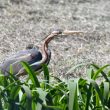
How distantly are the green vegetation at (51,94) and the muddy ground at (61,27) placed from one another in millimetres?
2407

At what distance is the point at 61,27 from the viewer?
31.2 feet

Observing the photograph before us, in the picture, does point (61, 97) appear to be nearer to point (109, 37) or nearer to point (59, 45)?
point (59, 45)

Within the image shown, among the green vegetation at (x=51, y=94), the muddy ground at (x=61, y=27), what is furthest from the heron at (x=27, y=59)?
the green vegetation at (x=51, y=94)

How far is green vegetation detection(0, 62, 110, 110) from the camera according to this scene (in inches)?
159

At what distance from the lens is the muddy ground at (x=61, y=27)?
7.90m

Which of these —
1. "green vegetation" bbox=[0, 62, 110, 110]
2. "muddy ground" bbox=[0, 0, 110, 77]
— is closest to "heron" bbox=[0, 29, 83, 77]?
"muddy ground" bbox=[0, 0, 110, 77]

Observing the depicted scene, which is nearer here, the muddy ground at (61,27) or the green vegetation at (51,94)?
the green vegetation at (51,94)

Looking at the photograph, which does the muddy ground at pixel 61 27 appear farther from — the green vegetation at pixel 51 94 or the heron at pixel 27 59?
the green vegetation at pixel 51 94

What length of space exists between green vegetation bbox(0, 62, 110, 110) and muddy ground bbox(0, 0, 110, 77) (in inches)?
94.8

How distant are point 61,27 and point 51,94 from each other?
5093mm

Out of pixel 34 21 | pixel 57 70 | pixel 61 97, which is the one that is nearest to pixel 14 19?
pixel 34 21

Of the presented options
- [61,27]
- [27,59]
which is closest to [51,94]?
[27,59]

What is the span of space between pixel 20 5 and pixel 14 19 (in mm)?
961

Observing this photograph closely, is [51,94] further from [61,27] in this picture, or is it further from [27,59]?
[61,27]
